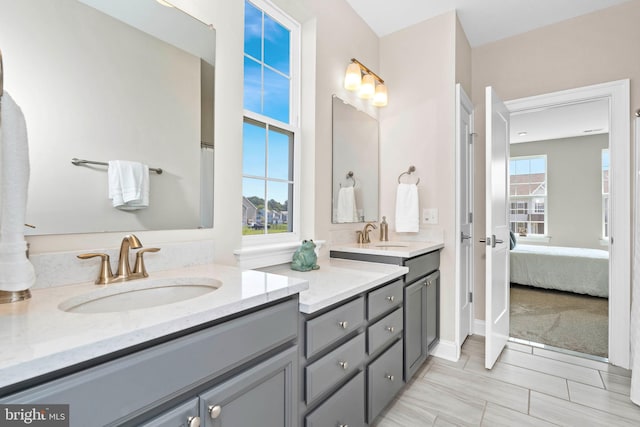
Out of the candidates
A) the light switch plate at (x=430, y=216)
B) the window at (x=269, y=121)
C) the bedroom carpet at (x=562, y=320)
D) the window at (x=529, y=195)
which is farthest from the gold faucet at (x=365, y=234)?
the window at (x=529, y=195)

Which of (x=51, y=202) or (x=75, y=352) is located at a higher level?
(x=51, y=202)

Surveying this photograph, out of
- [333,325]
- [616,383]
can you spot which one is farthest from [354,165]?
[616,383]

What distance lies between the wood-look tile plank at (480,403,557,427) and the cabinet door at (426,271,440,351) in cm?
53

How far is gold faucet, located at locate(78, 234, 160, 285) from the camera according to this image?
3.39 ft

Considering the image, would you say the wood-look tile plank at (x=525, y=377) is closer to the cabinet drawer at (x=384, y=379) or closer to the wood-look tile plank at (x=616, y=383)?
the wood-look tile plank at (x=616, y=383)

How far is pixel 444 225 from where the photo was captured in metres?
2.47

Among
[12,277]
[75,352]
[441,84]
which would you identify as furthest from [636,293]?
[12,277]

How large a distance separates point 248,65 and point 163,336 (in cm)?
156

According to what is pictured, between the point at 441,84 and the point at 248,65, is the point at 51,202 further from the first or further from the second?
the point at 441,84

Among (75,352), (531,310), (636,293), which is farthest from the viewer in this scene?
(531,310)

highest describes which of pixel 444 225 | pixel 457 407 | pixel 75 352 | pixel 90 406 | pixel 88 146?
pixel 88 146

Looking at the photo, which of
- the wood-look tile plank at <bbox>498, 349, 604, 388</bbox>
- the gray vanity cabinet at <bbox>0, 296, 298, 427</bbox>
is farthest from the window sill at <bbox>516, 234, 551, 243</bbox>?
the gray vanity cabinet at <bbox>0, 296, 298, 427</bbox>

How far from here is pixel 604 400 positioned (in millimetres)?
1858

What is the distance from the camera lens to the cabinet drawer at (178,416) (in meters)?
0.67
